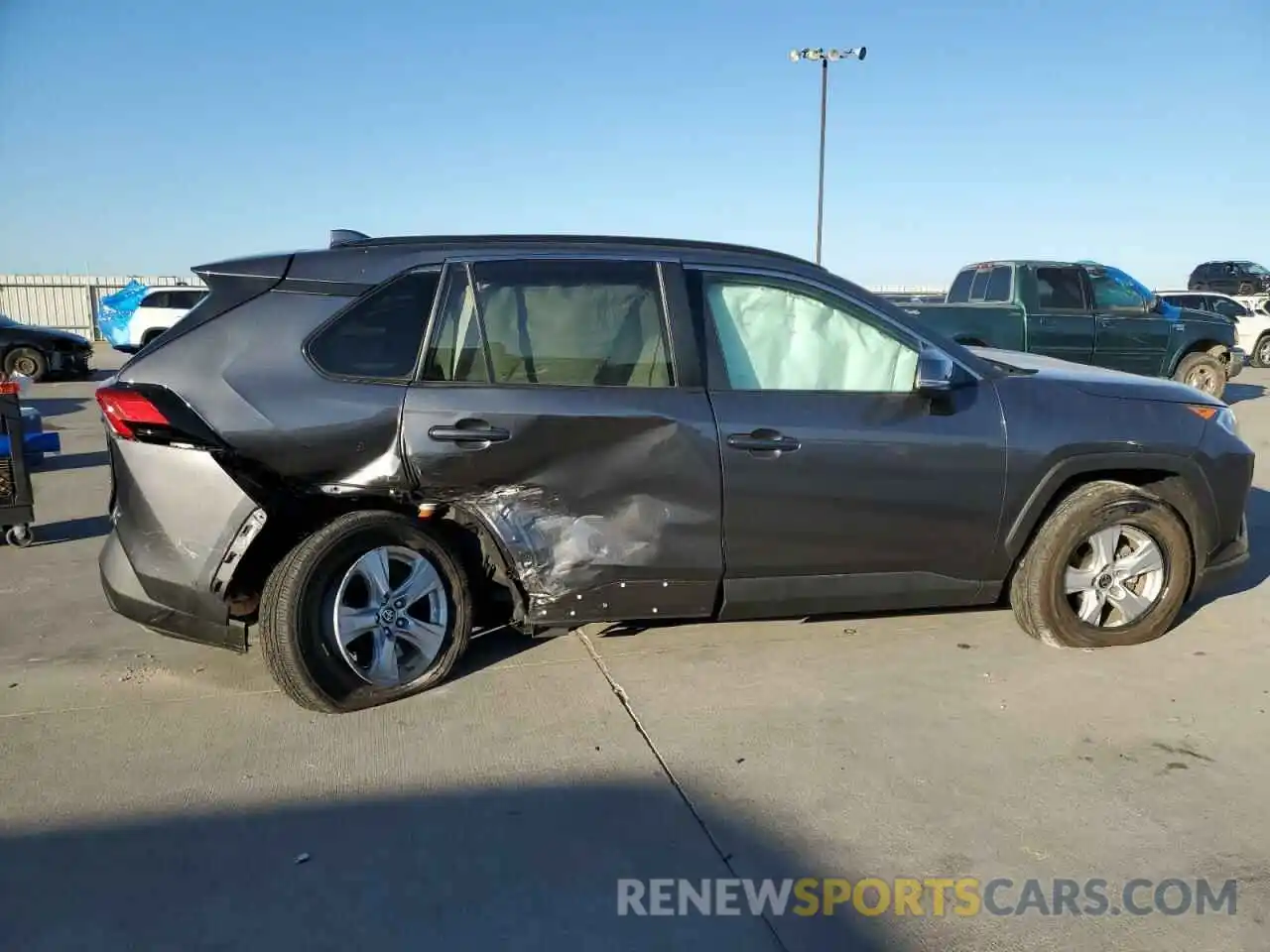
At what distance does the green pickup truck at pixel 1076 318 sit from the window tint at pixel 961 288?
0.06 ft

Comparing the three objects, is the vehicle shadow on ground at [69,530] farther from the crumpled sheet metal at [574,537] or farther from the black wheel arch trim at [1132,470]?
the black wheel arch trim at [1132,470]

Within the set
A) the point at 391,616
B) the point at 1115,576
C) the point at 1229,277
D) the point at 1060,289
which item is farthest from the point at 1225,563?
the point at 1229,277

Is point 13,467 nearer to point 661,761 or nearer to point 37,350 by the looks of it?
point 661,761

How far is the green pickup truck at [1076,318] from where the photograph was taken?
11539 mm

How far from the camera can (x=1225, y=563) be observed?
4531 mm

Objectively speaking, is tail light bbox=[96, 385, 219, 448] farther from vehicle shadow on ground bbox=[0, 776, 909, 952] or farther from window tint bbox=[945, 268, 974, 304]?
window tint bbox=[945, 268, 974, 304]

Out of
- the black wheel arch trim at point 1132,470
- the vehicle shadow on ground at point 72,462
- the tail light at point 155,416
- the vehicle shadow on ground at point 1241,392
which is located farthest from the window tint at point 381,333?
the vehicle shadow on ground at point 1241,392

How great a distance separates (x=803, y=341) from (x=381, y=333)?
178 cm

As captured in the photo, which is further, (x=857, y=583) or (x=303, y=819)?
(x=857, y=583)

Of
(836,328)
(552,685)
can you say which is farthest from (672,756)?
(836,328)

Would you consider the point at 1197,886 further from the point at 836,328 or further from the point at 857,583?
the point at 836,328

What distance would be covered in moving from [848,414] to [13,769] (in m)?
3.40

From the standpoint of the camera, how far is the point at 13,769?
3279 millimetres

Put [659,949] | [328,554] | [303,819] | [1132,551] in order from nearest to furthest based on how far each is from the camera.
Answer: [659,949] < [303,819] < [328,554] < [1132,551]
